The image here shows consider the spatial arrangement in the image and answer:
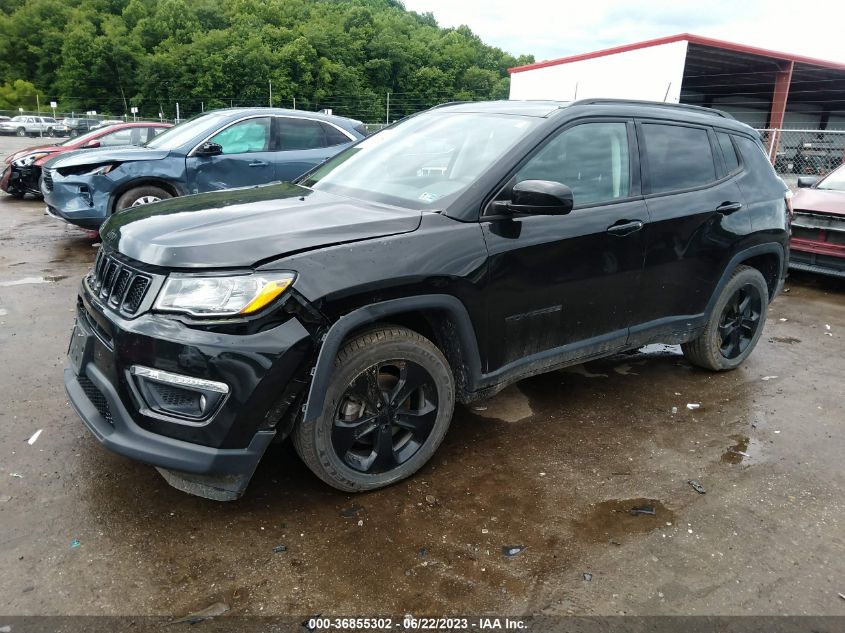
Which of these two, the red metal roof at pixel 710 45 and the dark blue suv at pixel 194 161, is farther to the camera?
the red metal roof at pixel 710 45

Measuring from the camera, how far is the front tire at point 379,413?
2.65m

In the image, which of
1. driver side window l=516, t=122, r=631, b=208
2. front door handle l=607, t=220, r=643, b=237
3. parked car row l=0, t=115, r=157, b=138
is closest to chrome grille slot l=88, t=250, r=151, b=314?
driver side window l=516, t=122, r=631, b=208

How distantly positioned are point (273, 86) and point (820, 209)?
68357 millimetres

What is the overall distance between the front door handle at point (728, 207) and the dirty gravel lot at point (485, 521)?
128cm

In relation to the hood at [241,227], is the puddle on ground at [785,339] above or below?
below

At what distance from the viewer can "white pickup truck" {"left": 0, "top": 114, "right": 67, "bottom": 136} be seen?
141 feet

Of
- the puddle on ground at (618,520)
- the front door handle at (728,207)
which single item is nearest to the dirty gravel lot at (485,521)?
the puddle on ground at (618,520)

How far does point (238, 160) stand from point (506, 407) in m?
5.38

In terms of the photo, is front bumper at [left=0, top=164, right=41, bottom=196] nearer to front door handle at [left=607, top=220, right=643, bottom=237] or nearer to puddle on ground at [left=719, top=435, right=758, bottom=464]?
front door handle at [left=607, top=220, right=643, bottom=237]

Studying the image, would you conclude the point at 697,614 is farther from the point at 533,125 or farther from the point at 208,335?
the point at 533,125

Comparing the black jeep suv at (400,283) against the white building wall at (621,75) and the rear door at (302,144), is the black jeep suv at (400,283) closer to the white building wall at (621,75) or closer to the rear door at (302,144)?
the rear door at (302,144)

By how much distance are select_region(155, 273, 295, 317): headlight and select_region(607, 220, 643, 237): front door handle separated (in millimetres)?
1933

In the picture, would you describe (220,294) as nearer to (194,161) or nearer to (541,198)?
(541,198)

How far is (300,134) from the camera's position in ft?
27.0
